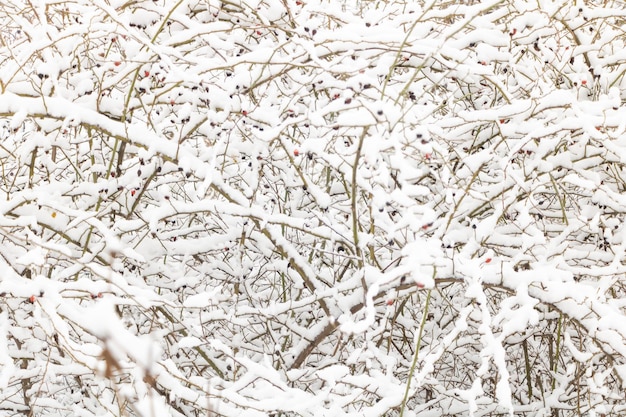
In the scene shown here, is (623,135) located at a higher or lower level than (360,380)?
higher

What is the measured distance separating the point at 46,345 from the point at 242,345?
942mm

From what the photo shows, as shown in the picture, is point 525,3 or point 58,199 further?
point 58,199

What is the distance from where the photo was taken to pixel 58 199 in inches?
107

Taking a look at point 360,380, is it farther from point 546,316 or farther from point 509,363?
point 509,363

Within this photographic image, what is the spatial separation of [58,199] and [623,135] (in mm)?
2262

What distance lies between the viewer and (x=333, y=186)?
323cm

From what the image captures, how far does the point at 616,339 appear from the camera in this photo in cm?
209

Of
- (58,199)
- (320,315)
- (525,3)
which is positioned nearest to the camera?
(525,3)

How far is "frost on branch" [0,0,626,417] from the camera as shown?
6.71 feet

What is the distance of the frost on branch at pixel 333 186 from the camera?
6.71 feet

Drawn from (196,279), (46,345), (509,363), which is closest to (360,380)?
(196,279)

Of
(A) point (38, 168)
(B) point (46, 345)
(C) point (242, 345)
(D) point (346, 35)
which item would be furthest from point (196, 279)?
(D) point (346, 35)

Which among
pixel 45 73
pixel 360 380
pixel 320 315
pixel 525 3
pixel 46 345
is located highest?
pixel 525 3

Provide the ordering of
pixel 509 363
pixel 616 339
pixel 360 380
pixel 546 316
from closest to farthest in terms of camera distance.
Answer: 1. pixel 616 339
2. pixel 360 380
3. pixel 546 316
4. pixel 509 363
